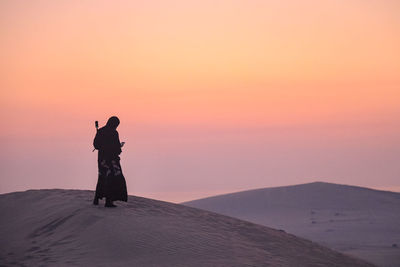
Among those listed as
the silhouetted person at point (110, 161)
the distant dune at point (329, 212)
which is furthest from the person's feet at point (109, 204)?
the distant dune at point (329, 212)

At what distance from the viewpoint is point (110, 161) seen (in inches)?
737

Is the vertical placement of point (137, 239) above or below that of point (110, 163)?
below

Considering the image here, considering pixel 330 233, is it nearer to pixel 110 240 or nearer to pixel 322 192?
pixel 322 192

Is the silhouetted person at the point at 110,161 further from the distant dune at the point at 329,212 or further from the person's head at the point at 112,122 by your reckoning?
the distant dune at the point at 329,212

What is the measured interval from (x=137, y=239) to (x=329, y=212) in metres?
42.8

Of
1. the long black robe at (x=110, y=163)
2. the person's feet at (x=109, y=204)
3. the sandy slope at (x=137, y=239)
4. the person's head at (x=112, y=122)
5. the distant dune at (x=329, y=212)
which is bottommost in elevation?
the sandy slope at (x=137, y=239)

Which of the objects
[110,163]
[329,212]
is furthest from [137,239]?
[329,212]

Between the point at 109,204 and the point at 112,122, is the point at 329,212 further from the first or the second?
the point at 112,122

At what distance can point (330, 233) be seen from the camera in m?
44.1

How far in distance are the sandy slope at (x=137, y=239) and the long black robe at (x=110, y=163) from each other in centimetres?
55

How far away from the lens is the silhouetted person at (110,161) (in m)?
18.7

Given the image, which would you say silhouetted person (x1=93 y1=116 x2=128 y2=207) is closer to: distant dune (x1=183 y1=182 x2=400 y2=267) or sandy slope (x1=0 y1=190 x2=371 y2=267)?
sandy slope (x1=0 y1=190 x2=371 y2=267)

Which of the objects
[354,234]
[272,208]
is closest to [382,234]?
[354,234]

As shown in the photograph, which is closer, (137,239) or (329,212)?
(137,239)
